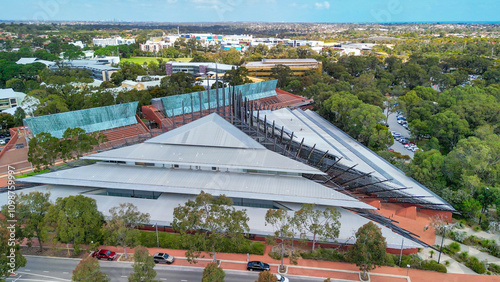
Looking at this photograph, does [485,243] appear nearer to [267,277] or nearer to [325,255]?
[325,255]

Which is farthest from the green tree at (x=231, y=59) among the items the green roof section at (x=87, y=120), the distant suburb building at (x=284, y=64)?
the green roof section at (x=87, y=120)

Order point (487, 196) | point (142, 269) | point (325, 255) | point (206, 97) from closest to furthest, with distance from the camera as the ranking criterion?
point (142, 269) → point (325, 255) → point (487, 196) → point (206, 97)

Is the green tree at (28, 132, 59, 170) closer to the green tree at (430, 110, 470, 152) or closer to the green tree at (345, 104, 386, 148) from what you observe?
the green tree at (345, 104, 386, 148)

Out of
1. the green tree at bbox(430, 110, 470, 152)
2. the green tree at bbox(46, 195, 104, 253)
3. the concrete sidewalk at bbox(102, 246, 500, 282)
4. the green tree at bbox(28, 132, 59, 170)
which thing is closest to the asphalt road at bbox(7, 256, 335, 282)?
the concrete sidewalk at bbox(102, 246, 500, 282)

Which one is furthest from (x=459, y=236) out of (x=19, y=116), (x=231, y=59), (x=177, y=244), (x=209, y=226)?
(x=231, y=59)

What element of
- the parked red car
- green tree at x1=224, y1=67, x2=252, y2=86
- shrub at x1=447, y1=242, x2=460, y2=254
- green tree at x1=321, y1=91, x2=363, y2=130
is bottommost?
the parked red car

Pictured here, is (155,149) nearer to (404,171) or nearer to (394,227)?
(394,227)
